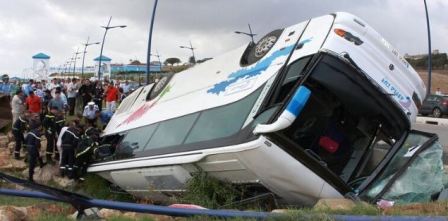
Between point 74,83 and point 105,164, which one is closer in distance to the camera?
point 105,164

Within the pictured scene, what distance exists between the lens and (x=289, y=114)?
576 cm

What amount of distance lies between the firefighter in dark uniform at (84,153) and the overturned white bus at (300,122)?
9.60 feet

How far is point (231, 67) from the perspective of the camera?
7.92 metres

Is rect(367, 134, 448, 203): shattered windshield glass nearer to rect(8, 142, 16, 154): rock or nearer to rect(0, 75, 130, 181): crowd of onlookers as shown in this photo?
rect(0, 75, 130, 181): crowd of onlookers

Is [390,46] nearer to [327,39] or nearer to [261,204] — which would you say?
[327,39]

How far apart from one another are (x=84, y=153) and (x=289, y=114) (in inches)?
245

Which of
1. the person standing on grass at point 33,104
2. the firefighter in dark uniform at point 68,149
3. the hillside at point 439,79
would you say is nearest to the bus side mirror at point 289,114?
the firefighter in dark uniform at point 68,149

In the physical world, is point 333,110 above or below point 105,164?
above

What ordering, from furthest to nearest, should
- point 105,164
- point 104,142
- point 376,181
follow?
point 104,142, point 105,164, point 376,181

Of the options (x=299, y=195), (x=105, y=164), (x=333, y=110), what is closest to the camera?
(x=299, y=195)

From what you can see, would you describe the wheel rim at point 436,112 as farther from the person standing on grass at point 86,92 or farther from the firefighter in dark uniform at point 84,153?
the firefighter in dark uniform at point 84,153

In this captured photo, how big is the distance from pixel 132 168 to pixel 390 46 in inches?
149

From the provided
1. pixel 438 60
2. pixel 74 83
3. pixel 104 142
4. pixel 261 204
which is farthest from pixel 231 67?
pixel 438 60

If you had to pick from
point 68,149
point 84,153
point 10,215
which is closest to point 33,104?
point 68,149
